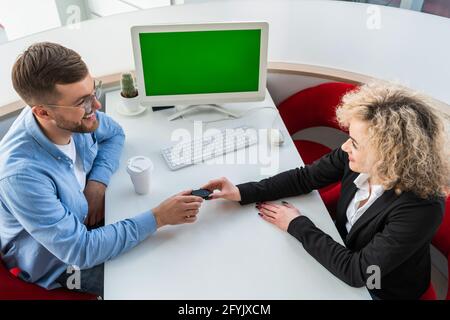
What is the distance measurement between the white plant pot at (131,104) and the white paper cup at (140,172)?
0.51m

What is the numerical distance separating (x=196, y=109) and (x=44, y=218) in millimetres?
937

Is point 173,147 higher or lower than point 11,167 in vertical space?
lower

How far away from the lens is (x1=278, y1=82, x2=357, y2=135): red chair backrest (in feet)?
6.41

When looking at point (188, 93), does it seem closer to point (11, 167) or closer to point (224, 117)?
point (224, 117)

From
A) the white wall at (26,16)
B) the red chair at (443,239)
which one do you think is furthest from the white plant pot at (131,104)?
the white wall at (26,16)

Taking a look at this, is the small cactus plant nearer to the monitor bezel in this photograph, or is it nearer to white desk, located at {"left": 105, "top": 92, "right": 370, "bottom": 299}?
the monitor bezel

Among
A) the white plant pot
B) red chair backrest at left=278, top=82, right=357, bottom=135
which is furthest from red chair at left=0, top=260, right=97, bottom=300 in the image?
red chair backrest at left=278, top=82, right=357, bottom=135

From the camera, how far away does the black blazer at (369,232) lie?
1.14 metres

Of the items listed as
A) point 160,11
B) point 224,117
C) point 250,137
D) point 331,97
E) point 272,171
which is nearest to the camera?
point 272,171

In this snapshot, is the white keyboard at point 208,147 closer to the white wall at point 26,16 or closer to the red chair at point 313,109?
the red chair at point 313,109

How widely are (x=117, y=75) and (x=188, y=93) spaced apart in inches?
19.2

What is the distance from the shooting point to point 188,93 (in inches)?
70.5

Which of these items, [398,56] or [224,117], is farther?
[398,56]

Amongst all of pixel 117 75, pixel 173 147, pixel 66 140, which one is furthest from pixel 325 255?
pixel 117 75
